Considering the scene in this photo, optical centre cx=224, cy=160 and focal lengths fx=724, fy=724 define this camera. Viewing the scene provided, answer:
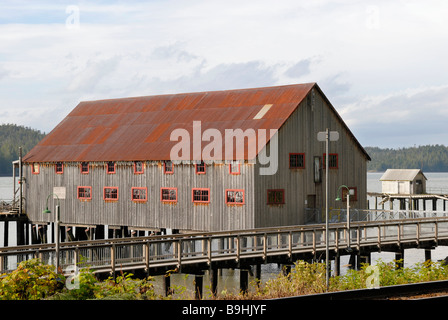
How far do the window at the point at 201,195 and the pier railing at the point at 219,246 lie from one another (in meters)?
5.84

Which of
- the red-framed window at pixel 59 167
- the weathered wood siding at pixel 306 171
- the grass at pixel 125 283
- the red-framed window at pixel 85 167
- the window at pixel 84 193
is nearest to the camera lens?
the grass at pixel 125 283

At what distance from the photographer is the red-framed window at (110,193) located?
4765cm

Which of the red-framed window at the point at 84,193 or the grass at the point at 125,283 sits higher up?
the red-framed window at the point at 84,193

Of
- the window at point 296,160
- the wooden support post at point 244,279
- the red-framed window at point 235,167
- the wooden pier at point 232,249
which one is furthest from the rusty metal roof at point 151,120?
the wooden support post at point 244,279

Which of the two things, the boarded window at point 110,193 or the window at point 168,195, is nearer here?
the window at point 168,195

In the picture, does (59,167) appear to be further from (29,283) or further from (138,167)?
(29,283)

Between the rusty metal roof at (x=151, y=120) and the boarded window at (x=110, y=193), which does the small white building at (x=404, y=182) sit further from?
the boarded window at (x=110, y=193)

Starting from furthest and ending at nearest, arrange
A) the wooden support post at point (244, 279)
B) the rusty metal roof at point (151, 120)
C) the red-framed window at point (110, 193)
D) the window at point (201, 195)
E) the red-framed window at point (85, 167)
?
the red-framed window at point (85, 167)
the red-framed window at point (110, 193)
the rusty metal roof at point (151, 120)
the window at point (201, 195)
the wooden support post at point (244, 279)

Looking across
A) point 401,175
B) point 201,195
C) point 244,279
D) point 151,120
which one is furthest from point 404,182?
point 244,279

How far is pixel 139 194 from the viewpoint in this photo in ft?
152

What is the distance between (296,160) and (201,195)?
19.9ft
